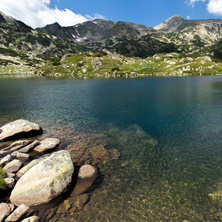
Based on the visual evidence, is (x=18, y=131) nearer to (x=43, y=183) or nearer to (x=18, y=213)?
(x=43, y=183)

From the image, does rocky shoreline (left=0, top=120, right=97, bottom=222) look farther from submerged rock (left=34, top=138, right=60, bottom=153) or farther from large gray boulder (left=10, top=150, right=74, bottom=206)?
submerged rock (left=34, top=138, right=60, bottom=153)

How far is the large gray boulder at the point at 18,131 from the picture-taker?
2964 centimetres

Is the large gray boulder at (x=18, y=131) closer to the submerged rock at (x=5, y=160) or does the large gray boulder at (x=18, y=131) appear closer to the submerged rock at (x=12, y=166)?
the submerged rock at (x=5, y=160)

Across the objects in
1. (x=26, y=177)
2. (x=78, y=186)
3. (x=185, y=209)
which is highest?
(x=26, y=177)

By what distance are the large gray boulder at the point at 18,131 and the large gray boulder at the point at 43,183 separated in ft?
50.6

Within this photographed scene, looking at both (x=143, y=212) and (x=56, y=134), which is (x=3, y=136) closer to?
(x=56, y=134)

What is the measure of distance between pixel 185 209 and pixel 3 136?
1323 inches

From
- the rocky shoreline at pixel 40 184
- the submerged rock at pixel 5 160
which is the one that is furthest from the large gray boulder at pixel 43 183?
the submerged rock at pixel 5 160

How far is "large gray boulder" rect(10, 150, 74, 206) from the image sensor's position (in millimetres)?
15422

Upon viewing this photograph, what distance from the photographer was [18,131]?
29938mm

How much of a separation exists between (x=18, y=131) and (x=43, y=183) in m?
18.4

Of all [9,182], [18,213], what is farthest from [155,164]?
[9,182]

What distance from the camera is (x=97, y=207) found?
14961mm

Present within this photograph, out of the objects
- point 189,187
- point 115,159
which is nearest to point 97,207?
point 115,159
